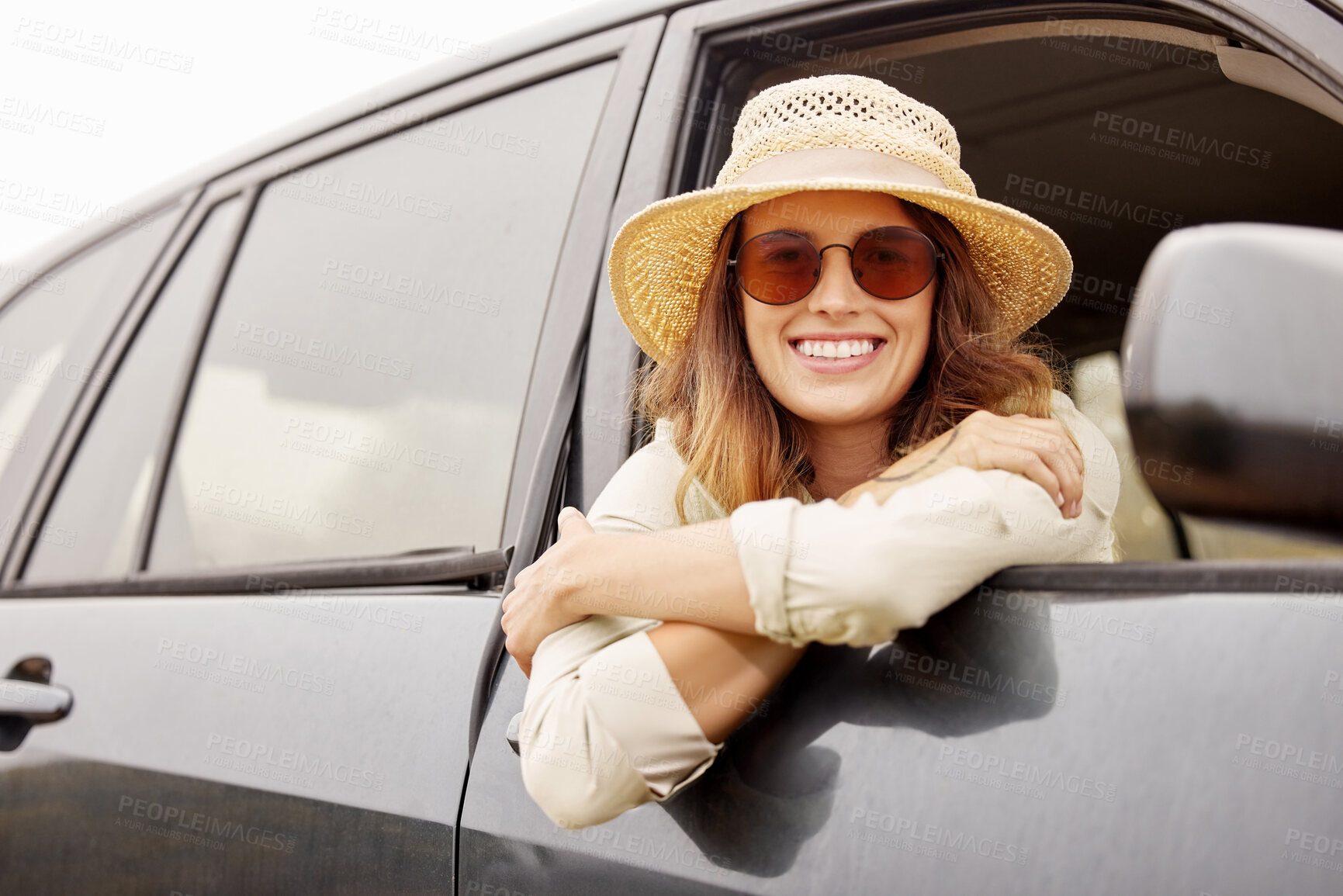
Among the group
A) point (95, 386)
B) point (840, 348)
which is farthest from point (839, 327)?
point (95, 386)

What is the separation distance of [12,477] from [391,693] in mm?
1798

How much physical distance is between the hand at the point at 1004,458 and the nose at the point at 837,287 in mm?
355

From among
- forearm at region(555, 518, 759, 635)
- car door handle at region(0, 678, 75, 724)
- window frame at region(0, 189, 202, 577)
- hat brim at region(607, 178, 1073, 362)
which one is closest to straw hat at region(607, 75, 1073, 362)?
hat brim at region(607, 178, 1073, 362)

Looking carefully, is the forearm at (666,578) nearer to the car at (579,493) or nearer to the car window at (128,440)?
the car at (579,493)

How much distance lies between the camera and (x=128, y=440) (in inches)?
96.8

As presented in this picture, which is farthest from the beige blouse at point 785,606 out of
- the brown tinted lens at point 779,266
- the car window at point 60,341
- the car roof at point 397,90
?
the car window at point 60,341

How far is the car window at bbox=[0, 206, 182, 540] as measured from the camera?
267cm

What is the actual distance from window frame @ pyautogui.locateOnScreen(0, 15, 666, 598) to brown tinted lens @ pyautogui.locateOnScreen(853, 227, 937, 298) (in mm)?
404

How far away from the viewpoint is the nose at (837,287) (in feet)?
4.92

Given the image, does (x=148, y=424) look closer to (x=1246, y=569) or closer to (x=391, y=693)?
(x=391, y=693)

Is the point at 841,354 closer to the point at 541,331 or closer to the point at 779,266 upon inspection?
the point at 779,266

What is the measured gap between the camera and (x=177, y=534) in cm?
216


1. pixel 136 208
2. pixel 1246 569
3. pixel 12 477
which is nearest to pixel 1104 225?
pixel 1246 569

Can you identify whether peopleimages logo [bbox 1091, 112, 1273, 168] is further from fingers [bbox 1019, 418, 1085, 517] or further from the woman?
fingers [bbox 1019, 418, 1085, 517]
